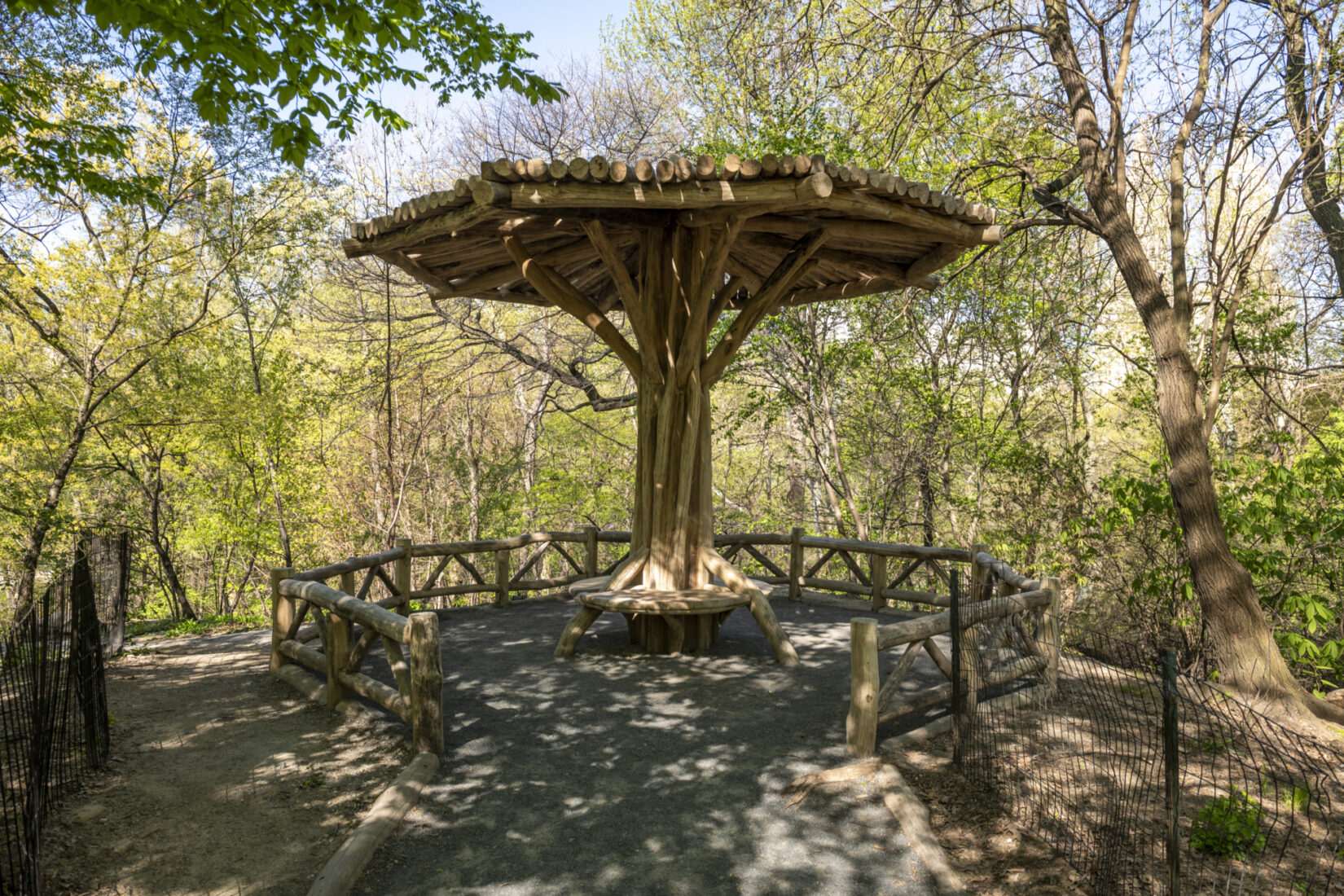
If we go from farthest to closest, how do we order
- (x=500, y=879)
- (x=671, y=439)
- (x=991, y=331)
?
(x=991, y=331) < (x=671, y=439) < (x=500, y=879)

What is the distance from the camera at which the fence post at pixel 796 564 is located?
9.12 metres

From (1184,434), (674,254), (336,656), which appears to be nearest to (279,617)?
(336,656)

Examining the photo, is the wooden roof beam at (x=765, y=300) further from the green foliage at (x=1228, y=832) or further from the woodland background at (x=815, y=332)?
the green foliage at (x=1228, y=832)

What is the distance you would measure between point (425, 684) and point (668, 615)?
2.66m

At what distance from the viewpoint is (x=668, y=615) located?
6668mm

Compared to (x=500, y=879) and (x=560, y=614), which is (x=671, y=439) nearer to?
(x=560, y=614)

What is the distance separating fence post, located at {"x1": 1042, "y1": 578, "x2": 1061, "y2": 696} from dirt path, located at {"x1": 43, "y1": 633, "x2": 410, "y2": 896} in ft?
15.0

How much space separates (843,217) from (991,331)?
665cm

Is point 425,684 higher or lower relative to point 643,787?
higher

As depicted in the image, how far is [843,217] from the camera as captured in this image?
19.2 feet

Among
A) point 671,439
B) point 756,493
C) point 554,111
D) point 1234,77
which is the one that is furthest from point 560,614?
point 756,493

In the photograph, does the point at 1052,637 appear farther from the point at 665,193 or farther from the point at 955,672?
the point at 665,193

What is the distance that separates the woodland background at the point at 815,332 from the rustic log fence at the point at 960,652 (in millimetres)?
2144

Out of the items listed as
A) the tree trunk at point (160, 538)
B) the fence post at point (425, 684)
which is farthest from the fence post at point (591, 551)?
the tree trunk at point (160, 538)
